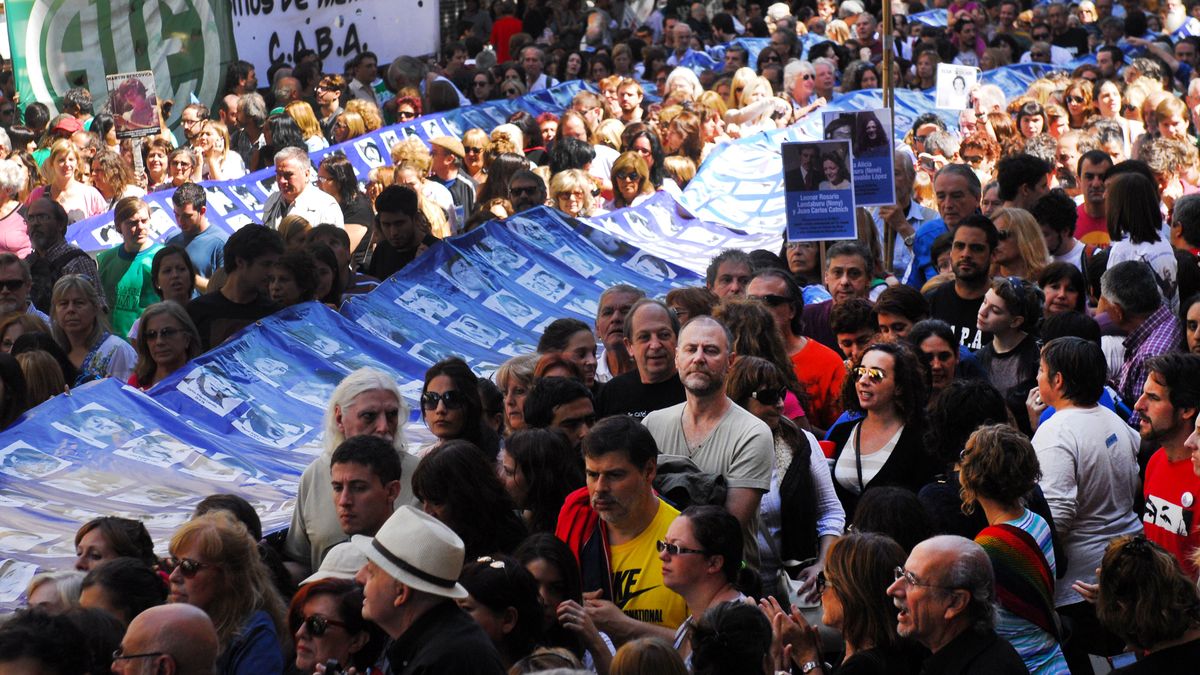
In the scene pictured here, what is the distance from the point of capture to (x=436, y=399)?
289 inches

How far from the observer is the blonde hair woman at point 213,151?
50.0 feet

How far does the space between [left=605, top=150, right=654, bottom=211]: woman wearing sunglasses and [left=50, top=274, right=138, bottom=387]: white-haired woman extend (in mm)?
5238

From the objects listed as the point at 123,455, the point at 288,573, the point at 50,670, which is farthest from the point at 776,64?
the point at 50,670

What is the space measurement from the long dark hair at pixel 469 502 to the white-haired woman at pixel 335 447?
35 centimetres

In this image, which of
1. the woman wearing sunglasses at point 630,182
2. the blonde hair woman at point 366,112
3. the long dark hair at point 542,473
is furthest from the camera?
the blonde hair woman at point 366,112

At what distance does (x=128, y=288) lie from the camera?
37.4 ft

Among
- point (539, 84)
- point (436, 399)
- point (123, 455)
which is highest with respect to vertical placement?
point (436, 399)

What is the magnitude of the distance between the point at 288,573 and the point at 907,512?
2.21m

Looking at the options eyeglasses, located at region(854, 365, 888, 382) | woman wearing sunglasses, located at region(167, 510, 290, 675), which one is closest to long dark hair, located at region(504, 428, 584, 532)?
woman wearing sunglasses, located at region(167, 510, 290, 675)

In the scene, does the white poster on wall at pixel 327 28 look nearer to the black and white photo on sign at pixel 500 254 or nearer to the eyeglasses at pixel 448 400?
the black and white photo on sign at pixel 500 254

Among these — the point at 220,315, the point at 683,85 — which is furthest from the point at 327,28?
the point at 220,315

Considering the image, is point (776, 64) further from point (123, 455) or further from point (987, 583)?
point (987, 583)

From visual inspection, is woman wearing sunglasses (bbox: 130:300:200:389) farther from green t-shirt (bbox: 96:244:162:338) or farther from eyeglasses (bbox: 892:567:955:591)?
eyeglasses (bbox: 892:567:955:591)

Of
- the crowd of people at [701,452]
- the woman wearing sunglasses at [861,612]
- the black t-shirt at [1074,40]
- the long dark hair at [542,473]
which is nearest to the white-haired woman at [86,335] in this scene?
the crowd of people at [701,452]
